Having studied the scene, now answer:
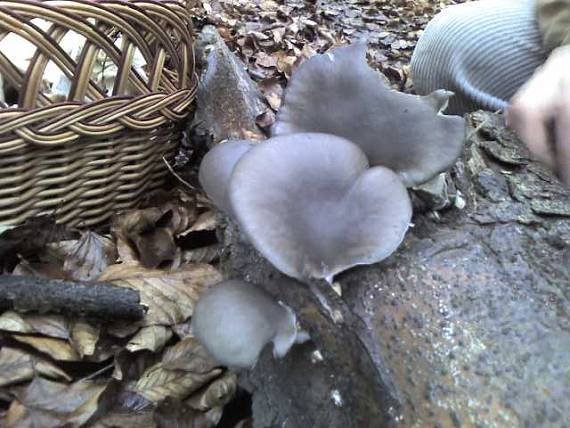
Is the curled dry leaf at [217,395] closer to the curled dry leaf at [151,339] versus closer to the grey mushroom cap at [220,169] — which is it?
the curled dry leaf at [151,339]

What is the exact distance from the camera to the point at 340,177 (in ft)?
3.69

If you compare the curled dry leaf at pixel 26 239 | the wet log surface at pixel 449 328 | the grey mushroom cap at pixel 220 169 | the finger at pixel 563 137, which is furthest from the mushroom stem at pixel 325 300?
the curled dry leaf at pixel 26 239

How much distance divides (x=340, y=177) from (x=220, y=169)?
295 mm

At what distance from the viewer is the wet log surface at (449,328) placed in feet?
3.13

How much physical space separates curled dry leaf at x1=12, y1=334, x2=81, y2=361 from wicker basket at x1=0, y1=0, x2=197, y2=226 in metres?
0.36

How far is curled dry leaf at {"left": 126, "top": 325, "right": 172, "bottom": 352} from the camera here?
144 cm

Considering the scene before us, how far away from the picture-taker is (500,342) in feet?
3.29

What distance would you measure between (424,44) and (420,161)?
5.02 feet

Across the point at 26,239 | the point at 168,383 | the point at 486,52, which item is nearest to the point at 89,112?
the point at 26,239

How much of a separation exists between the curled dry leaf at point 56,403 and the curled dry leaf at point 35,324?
12cm

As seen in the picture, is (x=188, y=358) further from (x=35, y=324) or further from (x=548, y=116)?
(x=548, y=116)

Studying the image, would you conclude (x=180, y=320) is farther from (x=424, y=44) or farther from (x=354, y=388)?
(x=424, y=44)

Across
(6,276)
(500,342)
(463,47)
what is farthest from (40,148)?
(463,47)

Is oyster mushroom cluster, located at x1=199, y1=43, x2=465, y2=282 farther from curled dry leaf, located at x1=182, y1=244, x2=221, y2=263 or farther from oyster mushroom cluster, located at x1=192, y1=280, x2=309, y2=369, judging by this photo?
curled dry leaf, located at x1=182, y1=244, x2=221, y2=263
